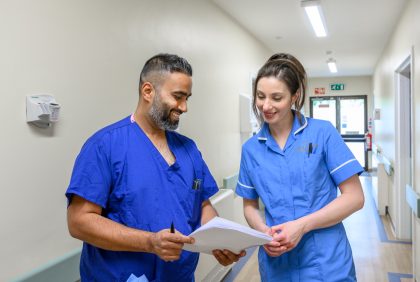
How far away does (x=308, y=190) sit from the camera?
133cm

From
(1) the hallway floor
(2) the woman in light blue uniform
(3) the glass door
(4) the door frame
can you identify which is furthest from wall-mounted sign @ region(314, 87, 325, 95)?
(2) the woman in light blue uniform

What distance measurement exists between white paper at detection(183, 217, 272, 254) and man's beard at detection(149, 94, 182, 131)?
407mm

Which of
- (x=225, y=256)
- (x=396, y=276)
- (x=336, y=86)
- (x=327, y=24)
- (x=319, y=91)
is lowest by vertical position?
(x=396, y=276)

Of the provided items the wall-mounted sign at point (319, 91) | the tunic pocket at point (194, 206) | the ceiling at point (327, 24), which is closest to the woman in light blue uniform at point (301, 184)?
the tunic pocket at point (194, 206)

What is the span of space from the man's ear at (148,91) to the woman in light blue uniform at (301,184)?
389 mm

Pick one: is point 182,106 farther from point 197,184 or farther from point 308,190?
point 308,190

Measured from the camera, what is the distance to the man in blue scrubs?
1.13 meters

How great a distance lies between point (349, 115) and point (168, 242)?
9925mm

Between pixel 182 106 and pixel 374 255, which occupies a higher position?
pixel 182 106

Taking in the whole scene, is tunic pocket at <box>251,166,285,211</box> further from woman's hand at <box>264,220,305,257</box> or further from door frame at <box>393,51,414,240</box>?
door frame at <box>393,51,414,240</box>

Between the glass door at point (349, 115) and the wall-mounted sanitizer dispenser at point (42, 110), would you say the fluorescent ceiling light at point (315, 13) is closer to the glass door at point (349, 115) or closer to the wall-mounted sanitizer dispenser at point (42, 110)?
the wall-mounted sanitizer dispenser at point (42, 110)

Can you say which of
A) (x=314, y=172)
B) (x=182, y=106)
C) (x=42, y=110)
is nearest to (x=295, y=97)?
(x=314, y=172)

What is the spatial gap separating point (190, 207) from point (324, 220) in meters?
0.45

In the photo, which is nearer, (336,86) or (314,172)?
(314,172)
